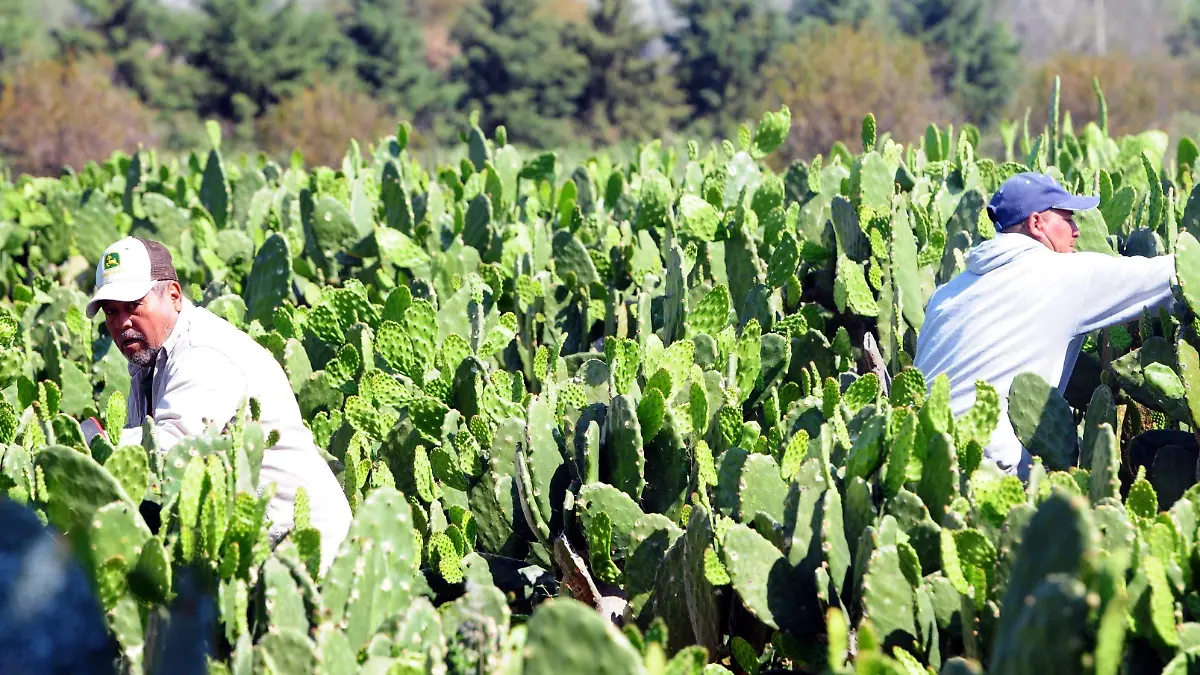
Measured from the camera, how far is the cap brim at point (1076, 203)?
165 inches

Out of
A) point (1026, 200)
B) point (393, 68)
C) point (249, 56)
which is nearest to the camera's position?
point (1026, 200)

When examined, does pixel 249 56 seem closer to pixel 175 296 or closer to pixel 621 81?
pixel 621 81

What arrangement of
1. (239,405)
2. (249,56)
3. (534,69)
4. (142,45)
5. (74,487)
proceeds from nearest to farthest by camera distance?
(74,487) < (239,405) < (249,56) < (142,45) < (534,69)

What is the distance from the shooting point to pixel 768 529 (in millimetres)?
3047

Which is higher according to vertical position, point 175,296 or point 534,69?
point 175,296

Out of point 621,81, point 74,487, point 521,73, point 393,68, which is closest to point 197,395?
point 74,487

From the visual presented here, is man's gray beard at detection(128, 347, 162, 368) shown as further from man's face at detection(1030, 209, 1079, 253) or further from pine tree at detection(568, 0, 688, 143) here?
pine tree at detection(568, 0, 688, 143)

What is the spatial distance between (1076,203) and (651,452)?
5.20ft

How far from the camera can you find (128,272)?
12.6 feet

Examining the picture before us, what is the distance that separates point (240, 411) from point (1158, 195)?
3.44 m

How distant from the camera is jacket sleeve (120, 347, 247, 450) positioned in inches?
141

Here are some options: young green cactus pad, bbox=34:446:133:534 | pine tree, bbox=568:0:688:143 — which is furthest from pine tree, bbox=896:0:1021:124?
young green cactus pad, bbox=34:446:133:534

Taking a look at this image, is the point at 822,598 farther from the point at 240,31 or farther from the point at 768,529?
the point at 240,31

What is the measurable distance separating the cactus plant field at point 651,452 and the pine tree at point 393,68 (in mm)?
39479
